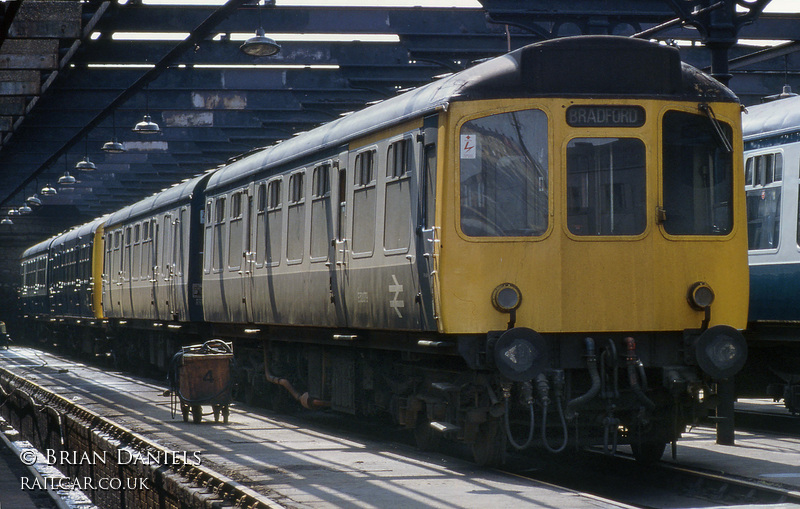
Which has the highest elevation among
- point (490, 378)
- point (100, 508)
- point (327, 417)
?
point (490, 378)

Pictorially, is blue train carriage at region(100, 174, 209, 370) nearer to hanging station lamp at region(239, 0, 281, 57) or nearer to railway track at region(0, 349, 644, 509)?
railway track at region(0, 349, 644, 509)

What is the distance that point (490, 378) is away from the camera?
969 centimetres

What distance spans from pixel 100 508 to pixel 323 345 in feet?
13.3

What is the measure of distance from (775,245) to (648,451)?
10.6 feet

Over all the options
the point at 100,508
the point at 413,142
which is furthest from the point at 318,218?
the point at 100,508

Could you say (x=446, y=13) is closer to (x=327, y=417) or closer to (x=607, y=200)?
(x=327, y=417)

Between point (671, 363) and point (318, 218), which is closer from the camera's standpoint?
point (671, 363)

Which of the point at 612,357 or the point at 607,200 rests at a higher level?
the point at 607,200

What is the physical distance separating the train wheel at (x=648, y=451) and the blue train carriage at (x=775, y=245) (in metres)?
2.67

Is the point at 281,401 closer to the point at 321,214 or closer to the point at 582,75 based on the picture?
the point at 321,214

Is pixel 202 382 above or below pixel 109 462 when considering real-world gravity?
above

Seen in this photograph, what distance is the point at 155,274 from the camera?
74.4ft

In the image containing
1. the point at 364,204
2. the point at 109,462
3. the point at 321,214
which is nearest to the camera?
the point at 364,204

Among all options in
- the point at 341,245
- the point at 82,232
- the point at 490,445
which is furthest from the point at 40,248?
the point at 490,445
